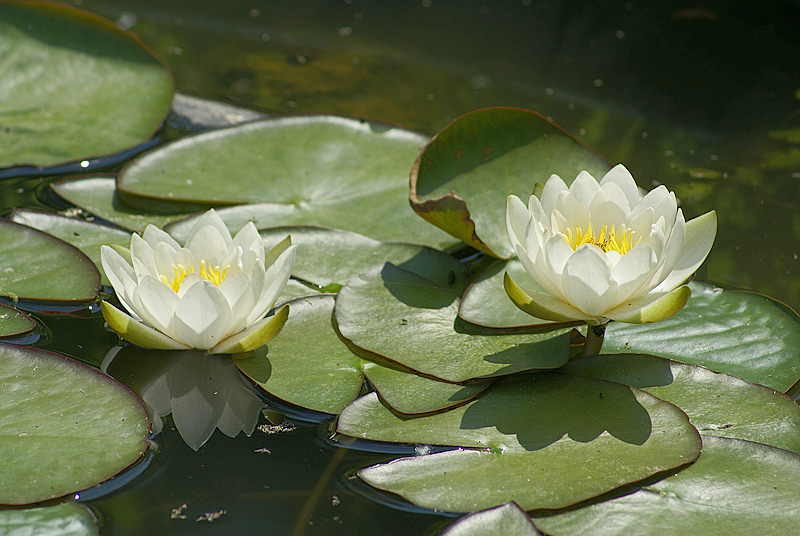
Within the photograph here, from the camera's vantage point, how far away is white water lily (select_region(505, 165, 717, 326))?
1.33 metres

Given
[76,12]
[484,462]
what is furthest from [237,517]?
[76,12]

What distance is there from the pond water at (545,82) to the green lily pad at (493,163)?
18.3 inches

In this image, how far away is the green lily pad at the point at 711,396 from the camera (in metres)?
1.36

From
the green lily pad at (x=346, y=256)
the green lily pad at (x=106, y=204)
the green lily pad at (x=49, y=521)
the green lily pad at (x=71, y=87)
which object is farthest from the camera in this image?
the green lily pad at (x=71, y=87)

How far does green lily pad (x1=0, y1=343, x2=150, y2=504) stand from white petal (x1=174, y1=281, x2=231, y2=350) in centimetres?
17

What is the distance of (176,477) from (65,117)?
63.7 inches

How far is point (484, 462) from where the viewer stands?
1.29 metres

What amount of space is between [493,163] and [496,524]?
110cm

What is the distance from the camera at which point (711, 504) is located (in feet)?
3.98

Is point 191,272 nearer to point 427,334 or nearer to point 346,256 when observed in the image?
point 346,256

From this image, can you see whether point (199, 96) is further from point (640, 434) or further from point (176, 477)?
point (640, 434)

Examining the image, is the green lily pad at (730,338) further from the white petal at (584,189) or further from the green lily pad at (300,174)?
the green lily pad at (300,174)

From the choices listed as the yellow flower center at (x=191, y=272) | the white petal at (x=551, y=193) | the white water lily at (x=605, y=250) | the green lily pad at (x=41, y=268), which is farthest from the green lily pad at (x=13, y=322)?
the white petal at (x=551, y=193)

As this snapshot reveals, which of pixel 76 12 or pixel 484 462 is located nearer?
pixel 484 462
